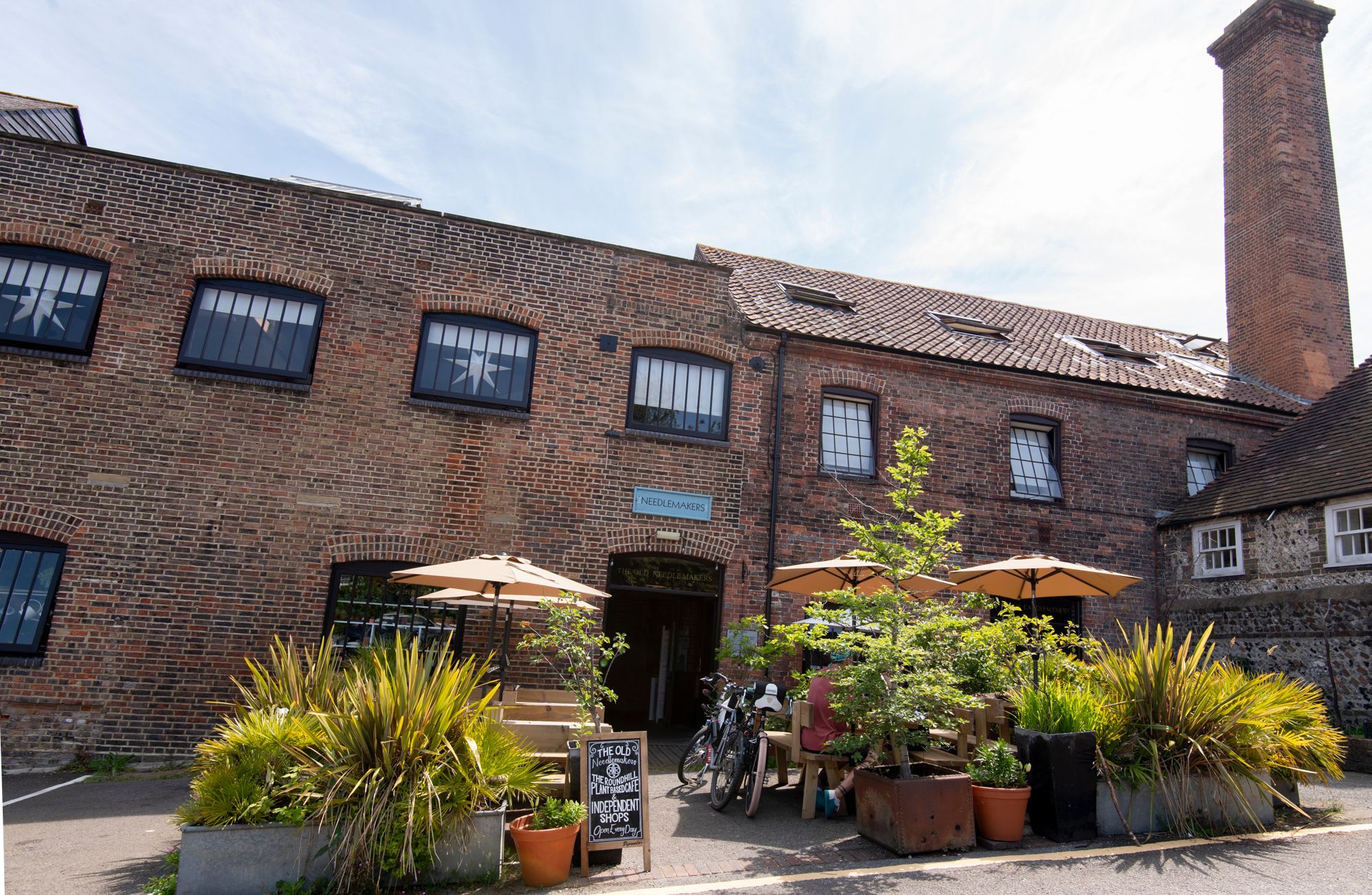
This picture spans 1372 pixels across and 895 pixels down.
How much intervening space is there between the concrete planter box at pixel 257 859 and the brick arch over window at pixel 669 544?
600cm

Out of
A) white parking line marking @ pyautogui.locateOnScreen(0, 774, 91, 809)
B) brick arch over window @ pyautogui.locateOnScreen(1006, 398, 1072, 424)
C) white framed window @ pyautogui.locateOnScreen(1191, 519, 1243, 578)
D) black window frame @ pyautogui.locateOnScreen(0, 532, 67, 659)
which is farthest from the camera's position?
brick arch over window @ pyautogui.locateOnScreen(1006, 398, 1072, 424)

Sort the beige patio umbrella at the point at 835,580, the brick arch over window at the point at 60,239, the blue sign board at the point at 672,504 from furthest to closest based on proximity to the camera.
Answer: the blue sign board at the point at 672,504 → the brick arch over window at the point at 60,239 → the beige patio umbrella at the point at 835,580

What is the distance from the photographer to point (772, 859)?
20.0ft

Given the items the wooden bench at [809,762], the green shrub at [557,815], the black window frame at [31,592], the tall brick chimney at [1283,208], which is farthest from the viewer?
the tall brick chimney at [1283,208]

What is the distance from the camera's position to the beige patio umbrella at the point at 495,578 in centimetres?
750

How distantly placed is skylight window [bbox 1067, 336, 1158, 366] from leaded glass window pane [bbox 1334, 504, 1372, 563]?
17.6 ft

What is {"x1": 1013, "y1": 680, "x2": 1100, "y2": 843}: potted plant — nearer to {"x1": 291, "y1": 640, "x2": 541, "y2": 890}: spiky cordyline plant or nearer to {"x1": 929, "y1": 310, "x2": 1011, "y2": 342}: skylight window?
{"x1": 291, "y1": 640, "x2": 541, "y2": 890}: spiky cordyline plant

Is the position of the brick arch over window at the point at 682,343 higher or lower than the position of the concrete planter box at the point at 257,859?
higher

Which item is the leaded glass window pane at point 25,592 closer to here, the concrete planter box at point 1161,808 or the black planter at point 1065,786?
the black planter at point 1065,786

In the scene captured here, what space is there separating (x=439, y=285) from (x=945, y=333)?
9.14 m

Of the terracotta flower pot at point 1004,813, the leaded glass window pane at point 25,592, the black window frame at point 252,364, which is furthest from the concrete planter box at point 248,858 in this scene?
the black window frame at point 252,364

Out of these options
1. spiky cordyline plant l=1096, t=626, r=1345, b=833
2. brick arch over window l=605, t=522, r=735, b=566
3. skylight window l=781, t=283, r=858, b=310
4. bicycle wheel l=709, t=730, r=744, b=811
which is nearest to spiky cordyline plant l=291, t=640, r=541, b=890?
bicycle wheel l=709, t=730, r=744, b=811

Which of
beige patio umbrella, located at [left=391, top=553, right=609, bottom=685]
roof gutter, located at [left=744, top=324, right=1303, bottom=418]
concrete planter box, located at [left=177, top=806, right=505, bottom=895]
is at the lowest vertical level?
concrete planter box, located at [left=177, top=806, right=505, bottom=895]

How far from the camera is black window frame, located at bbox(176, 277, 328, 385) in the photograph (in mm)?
10461
